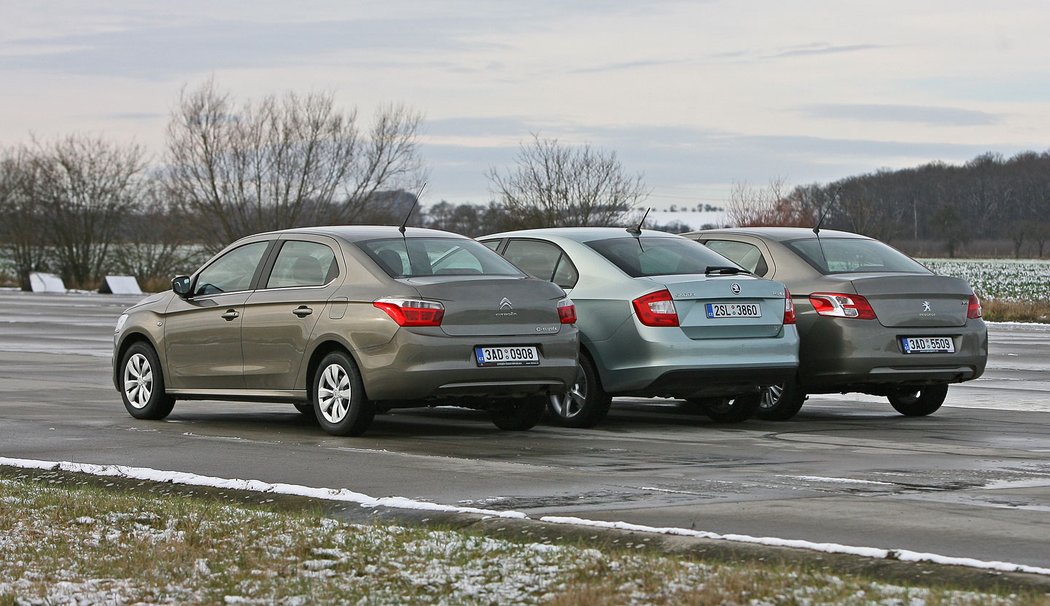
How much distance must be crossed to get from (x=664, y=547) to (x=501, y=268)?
595cm

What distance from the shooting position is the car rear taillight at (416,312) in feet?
38.0

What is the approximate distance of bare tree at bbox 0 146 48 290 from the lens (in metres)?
67.8

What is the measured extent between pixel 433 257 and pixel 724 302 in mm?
2260

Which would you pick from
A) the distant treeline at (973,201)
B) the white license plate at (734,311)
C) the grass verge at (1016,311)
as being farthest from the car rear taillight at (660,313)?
the distant treeline at (973,201)

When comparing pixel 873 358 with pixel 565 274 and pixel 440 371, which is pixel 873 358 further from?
pixel 440 371

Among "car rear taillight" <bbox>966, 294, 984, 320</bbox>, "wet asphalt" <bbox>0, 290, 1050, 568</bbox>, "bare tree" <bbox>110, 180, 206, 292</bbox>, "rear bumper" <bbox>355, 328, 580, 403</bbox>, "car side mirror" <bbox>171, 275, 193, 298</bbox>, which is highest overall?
"bare tree" <bbox>110, 180, 206, 292</bbox>

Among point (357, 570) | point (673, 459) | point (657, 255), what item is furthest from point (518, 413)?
point (357, 570)

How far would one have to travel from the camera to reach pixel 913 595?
5566 millimetres

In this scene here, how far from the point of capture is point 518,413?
12.7 meters

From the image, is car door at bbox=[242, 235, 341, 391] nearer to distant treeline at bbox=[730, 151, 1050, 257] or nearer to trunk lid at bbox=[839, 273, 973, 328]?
trunk lid at bbox=[839, 273, 973, 328]

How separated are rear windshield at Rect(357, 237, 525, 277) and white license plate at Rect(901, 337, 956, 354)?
10.7 feet

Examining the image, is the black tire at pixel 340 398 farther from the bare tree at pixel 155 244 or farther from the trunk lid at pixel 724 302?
the bare tree at pixel 155 244

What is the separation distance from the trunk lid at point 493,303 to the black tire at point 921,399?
Result: 3.83 metres

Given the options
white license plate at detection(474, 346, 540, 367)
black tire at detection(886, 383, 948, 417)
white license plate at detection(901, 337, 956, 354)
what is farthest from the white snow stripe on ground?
Result: black tire at detection(886, 383, 948, 417)
